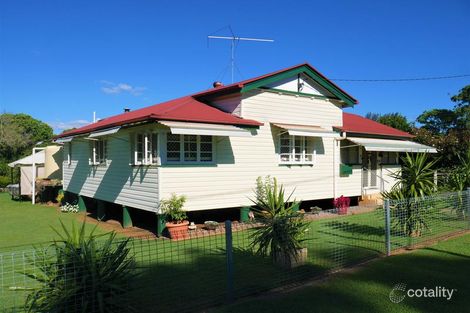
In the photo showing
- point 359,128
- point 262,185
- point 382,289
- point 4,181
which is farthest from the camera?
point 4,181

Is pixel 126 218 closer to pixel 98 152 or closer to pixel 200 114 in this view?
pixel 98 152

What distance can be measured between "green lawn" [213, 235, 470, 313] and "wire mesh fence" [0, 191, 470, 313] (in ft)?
1.55

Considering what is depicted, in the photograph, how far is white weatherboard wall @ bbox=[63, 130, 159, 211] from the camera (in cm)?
1216

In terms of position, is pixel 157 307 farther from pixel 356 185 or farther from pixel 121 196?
pixel 356 185

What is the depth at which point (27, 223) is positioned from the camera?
14.4m

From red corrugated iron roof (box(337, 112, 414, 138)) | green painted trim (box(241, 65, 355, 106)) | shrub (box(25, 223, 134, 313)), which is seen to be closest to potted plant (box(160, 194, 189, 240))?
green painted trim (box(241, 65, 355, 106))

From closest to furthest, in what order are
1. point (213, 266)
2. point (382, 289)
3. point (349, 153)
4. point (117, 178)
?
1. point (382, 289)
2. point (213, 266)
3. point (117, 178)
4. point (349, 153)

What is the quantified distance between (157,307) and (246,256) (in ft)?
9.96

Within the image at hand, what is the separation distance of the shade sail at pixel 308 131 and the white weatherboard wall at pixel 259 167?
33 cm

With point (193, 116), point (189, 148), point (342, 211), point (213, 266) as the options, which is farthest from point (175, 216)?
point (342, 211)

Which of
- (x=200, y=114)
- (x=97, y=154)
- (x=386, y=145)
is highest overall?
(x=200, y=114)

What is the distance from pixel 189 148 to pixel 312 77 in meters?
5.92

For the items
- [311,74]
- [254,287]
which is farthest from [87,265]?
[311,74]

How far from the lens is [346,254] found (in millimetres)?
8320
